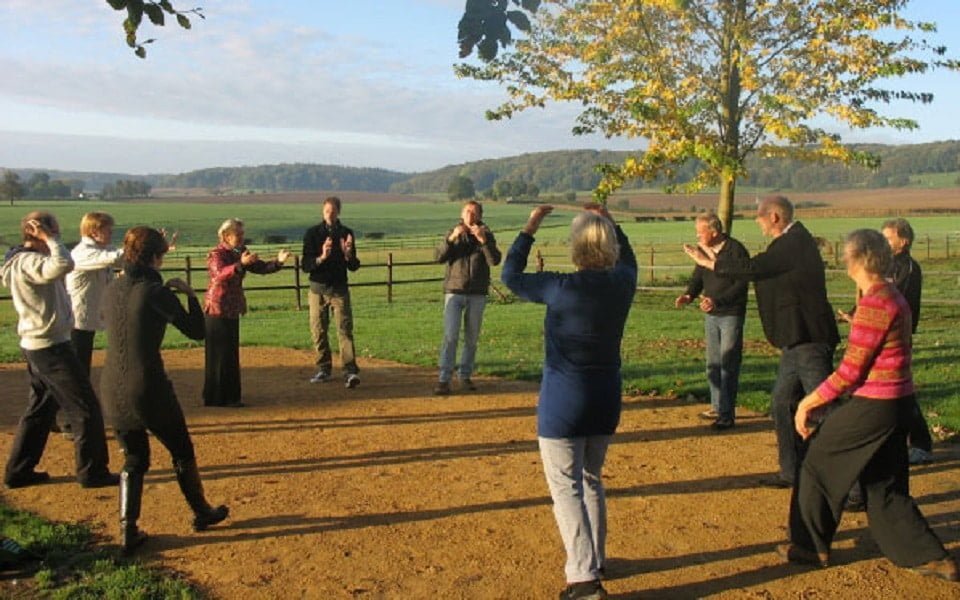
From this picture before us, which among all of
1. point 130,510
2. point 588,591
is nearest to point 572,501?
point 588,591

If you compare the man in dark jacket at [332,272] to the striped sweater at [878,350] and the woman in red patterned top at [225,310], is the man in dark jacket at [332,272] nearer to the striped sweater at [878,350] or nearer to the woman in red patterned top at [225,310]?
the woman in red patterned top at [225,310]

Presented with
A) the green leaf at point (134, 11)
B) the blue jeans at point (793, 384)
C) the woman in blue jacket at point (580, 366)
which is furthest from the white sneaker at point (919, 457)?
the green leaf at point (134, 11)

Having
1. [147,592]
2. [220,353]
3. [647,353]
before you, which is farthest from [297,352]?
[147,592]

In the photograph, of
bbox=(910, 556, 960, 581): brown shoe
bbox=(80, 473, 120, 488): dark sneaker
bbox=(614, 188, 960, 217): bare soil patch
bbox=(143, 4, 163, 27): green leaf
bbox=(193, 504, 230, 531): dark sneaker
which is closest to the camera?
bbox=(143, 4, 163, 27): green leaf

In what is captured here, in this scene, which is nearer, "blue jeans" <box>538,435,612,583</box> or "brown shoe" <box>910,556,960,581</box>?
"blue jeans" <box>538,435,612,583</box>

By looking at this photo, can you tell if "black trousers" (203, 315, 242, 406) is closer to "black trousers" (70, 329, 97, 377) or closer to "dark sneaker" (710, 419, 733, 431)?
"black trousers" (70, 329, 97, 377)

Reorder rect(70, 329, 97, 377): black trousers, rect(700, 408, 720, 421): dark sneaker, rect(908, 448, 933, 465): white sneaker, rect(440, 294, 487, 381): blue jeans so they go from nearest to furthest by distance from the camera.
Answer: rect(908, 448, 933, 465): white sneaker
rect(70, 329, 97, 377): black trousers
rect(700, 408, 720, 421): dark sneaker
rect(440, 294, 487, 381): blue jeans

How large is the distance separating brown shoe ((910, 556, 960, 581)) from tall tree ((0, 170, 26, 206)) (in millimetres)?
101847

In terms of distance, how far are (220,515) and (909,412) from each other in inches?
149

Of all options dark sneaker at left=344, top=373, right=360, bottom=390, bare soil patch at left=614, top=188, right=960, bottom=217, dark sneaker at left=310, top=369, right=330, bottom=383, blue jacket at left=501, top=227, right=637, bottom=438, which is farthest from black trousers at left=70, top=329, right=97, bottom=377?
bare soil patch at left=614, top=188, right=960, bottom=217

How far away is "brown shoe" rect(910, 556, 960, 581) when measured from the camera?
4.27m

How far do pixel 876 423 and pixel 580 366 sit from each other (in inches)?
57.7

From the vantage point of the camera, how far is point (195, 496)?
5.16m

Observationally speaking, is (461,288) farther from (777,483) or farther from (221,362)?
(777,483)
